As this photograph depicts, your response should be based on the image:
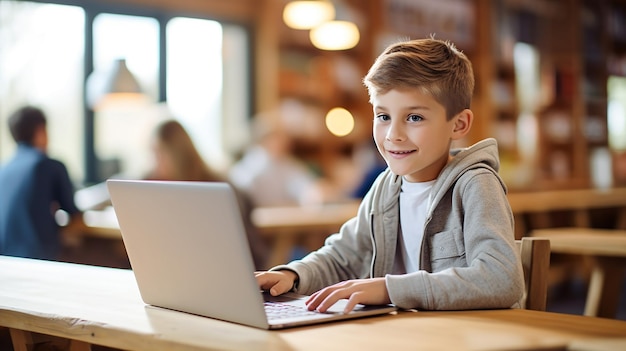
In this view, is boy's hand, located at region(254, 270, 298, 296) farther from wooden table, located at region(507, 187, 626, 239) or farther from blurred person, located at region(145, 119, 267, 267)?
wooden table, located at region(507, 187, 626, 239)

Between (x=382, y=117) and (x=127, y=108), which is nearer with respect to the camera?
(x=382, y=117)

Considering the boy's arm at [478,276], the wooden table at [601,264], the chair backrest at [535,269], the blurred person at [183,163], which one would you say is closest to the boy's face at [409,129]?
the boy's arm at [478,276]

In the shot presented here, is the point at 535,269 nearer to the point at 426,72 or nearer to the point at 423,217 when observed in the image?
the point at 423,217

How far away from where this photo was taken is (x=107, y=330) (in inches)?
50.0

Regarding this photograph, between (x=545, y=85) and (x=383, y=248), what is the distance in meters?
9.23

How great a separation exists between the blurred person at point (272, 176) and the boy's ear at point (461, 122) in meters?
4.69

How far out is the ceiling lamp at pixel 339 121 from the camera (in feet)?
26.1

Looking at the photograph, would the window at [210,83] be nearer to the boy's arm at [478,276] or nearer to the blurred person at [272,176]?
the blurred person at [272,176]

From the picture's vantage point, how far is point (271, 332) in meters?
1.22

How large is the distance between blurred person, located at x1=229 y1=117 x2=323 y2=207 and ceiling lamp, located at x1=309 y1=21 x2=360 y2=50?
827 millimetres

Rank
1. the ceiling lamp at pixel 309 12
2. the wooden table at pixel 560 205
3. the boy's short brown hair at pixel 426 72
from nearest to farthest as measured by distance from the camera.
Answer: the boy's short brown hair at pixel 426 72, the ceiling lamp at pixel 309 12, the wooden table at pixel 560 205

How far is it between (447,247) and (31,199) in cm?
295

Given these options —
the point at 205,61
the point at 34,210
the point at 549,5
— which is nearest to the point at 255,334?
the point at 34,210

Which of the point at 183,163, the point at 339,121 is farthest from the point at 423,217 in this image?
the point at 339,121
